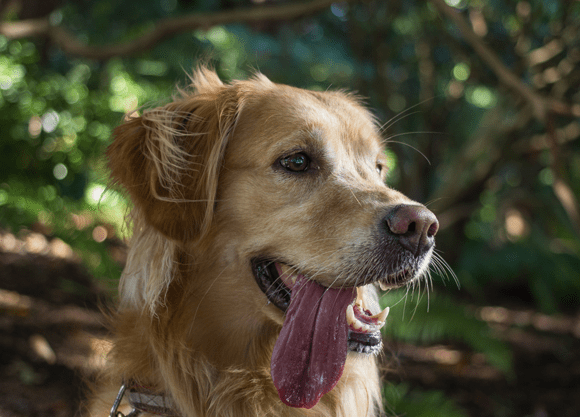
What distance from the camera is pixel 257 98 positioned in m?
2.44

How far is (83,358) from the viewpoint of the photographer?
13.9ft

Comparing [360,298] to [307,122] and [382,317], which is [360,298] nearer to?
[382,317]

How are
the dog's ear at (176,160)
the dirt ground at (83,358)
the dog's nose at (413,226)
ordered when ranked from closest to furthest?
the dog's nose at (413,226)
the dog's ear at (176,160)
the dirt ground at (83,358)

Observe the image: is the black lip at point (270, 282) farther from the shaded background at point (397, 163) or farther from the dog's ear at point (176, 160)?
the shaded background at point (397, 163)

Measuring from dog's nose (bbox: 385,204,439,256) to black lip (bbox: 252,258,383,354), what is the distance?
423mm

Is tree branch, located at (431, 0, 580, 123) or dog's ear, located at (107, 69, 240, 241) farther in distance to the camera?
tree branch, located at (431, 0, 580, 123)

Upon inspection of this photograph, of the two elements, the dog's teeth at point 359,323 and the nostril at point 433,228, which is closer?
the nostril at point 433,228

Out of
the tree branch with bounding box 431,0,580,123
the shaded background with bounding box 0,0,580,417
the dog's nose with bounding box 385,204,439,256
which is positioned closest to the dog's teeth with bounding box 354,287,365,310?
the dog's nose with bounding box 385,204,439,256

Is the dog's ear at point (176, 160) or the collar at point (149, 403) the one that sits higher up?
the dog's ear at point (176, 160)

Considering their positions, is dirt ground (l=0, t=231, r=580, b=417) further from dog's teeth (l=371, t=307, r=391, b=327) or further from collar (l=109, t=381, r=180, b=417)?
dog's teeth (l=371, t=307, r=391, b=327)

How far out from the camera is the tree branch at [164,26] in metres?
4.67

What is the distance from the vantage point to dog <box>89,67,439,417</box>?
1.99 m

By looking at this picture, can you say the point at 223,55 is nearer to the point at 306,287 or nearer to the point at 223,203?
the point at 223,203

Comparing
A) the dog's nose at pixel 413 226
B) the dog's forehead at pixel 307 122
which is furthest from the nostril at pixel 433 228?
the dog's forehead at pixel 307 122
